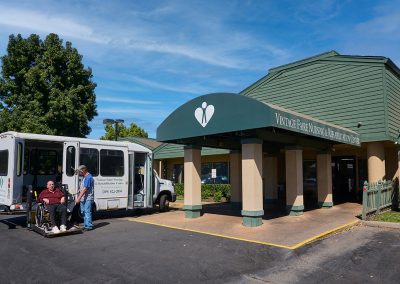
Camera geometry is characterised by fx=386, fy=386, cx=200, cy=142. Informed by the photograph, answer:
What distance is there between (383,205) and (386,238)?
4418mm

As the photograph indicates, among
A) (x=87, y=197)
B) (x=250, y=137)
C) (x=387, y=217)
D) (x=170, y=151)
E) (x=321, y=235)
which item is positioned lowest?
(x=321, y=235)

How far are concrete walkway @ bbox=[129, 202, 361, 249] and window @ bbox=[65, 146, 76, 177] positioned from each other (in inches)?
103

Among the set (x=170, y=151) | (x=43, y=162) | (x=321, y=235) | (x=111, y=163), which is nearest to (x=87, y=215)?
(x=111, y=163)

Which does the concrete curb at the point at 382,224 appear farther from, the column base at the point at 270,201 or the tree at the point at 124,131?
the tree at the point at 124,131

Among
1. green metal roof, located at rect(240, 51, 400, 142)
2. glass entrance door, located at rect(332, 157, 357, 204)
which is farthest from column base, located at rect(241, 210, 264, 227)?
glass entrance door, located at rect(332, 157, 357, 204)

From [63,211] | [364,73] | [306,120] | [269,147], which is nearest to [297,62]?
[364,73]

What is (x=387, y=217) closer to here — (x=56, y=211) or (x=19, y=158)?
(x=56, y=211)

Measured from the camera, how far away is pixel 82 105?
2305cm

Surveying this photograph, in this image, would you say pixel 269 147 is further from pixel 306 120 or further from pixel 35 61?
pixel 35 61

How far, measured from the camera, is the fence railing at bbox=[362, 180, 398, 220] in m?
11.7

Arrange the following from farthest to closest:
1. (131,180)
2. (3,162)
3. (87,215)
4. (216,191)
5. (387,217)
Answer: (216,191)
(131,180)
(387,217)
(3,162)
(87,215)

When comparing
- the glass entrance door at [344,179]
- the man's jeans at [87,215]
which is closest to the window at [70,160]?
the man's jeans at [87,215]

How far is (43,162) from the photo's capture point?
43.8 ft

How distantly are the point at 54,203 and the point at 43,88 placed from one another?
13809 mm
